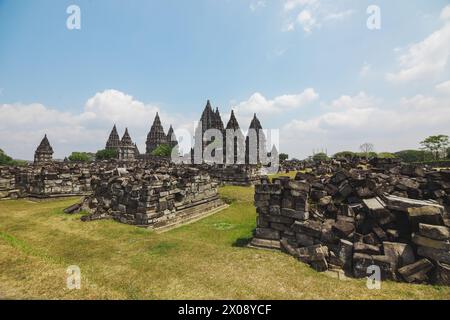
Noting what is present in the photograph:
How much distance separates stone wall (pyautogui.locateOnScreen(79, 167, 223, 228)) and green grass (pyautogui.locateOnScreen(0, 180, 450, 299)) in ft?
3.03

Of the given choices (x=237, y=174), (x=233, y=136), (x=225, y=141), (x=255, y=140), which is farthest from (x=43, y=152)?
(x=237, y=174)

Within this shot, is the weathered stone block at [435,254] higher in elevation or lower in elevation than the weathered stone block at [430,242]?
lower

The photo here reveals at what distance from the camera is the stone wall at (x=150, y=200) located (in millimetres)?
8446

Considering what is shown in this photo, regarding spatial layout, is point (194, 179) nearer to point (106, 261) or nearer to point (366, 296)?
point (106, 261)

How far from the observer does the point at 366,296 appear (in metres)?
3.61

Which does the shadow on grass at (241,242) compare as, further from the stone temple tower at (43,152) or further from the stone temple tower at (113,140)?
the stone temple tower at (113,140)

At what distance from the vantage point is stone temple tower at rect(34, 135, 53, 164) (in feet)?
128

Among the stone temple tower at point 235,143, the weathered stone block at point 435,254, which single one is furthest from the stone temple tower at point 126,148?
the weathered stone block at point 435,254

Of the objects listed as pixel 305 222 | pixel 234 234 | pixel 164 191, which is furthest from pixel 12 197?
pixel 305 222

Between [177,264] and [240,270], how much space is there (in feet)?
4.65

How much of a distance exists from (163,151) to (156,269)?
211 ft

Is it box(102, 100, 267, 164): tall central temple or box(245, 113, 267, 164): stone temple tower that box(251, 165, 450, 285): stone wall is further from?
box(245, 113, 267, 164): stone temple tower

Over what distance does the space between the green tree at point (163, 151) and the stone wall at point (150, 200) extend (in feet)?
181

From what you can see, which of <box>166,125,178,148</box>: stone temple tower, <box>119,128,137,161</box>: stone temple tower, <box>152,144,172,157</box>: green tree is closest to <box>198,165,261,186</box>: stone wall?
Answer: <box>119,128,137,161</box>: stone temple tower
